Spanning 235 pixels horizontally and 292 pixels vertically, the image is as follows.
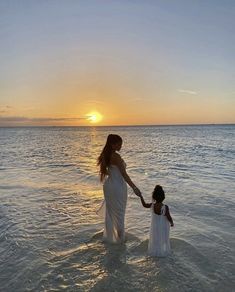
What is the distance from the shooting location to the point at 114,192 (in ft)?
22.6

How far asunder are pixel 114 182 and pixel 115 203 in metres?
0.43

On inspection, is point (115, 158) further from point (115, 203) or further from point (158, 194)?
point (158, 194)

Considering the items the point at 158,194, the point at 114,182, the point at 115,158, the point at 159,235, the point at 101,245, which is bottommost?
the point at 101,245

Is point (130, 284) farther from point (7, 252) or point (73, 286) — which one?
point (7, 252)

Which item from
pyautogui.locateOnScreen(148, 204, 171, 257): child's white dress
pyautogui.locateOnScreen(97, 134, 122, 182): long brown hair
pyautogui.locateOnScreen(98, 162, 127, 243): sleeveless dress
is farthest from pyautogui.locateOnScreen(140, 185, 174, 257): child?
pyautogui.locateOnScreen(97, 134, 122, 182): long brown hair

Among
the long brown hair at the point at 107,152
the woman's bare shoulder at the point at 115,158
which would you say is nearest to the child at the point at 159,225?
the woman's bare shoulder at the point at 115,158

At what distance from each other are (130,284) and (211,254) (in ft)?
6.93

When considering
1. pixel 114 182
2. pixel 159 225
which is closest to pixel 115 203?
pixel 114 182

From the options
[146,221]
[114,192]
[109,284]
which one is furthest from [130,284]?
[146,221]

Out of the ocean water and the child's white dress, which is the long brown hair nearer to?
the child's white dress

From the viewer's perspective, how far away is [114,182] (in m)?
6.87

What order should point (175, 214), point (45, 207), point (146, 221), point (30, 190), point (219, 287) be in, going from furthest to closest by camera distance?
1. point (30, 190)
2. point (45, 207)
3. point (175, 214)
4. point (146, 221)
5. point (219, 287)

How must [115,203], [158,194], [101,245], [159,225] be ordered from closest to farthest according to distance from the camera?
[158,194] → [159,225] → [115,203] → [101,245]

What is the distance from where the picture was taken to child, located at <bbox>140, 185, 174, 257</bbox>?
247 inches
